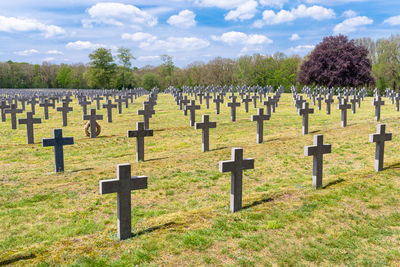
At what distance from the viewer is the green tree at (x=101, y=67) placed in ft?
253

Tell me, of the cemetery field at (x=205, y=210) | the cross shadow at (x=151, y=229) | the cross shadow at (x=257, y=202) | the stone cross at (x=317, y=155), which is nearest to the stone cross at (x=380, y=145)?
the cemetery field at (x=205, y=210)

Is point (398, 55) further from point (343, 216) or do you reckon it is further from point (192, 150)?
point (343, 216)

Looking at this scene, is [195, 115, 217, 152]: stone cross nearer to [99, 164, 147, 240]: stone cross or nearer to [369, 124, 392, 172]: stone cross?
[369, 124, 392, 172]: stone cross

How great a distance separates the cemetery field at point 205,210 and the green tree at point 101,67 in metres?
65.9

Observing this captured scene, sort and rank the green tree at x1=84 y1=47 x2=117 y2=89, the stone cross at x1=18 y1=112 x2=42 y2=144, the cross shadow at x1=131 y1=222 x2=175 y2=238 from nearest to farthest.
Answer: the cross shadow at x1=131 y1=222 x2=175 y2=238, the stone cross at x1=18 y1=112 x2=42 y2=144, the green tree at x1=84 y1=47 x2=117 y2=89

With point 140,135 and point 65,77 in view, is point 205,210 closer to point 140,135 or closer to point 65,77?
point 140,135

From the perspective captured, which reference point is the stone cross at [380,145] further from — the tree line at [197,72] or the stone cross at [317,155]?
the tree line at [197,72]

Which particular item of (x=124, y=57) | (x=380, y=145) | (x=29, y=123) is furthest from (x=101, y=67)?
(x=380, y=145)

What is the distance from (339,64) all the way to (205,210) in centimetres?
4260

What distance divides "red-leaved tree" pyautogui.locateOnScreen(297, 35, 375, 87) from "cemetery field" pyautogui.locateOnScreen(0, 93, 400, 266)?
110 ft

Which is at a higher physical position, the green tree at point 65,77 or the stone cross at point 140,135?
the green tree at point 65,77

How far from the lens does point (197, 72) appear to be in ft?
302

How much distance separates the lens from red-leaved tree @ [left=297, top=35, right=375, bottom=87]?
4428 cm

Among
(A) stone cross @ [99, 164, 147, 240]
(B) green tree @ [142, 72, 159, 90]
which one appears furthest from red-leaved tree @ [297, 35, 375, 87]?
(B) green tree @ [142, 72, 159, 90]
